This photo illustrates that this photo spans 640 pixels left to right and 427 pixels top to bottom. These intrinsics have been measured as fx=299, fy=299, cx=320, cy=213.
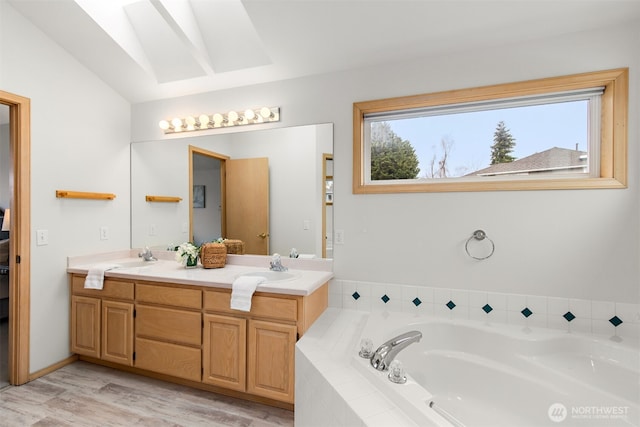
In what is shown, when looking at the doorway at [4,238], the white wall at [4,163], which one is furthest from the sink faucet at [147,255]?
the white wall at [4,163]

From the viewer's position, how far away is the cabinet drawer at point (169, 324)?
2.06 metres

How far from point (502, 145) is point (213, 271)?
7.49 ft

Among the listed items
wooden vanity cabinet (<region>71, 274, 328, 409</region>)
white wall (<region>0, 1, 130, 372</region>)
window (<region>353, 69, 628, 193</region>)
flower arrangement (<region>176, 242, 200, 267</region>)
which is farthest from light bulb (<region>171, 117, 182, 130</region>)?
window (<region>353, 69, 628, 193</region>)

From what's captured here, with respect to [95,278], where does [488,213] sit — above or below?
above

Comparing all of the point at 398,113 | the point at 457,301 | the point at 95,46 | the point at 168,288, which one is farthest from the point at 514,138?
the point at 95,46

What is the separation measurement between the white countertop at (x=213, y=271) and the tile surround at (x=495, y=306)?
0.88 ft

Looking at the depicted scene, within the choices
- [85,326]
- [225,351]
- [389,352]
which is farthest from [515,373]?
[85,326]

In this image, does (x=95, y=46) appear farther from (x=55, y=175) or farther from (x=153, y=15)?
(x=55, y=175)

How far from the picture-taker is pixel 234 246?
2.57 metres

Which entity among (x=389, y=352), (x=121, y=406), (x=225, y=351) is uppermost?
(x=389, y=352)

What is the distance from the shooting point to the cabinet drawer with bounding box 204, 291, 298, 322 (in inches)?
71.8

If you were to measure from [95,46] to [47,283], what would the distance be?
186 centimetres

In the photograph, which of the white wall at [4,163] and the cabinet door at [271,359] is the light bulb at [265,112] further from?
the white wall at [4,163]

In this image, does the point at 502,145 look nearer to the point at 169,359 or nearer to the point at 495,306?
the point at 495,306
